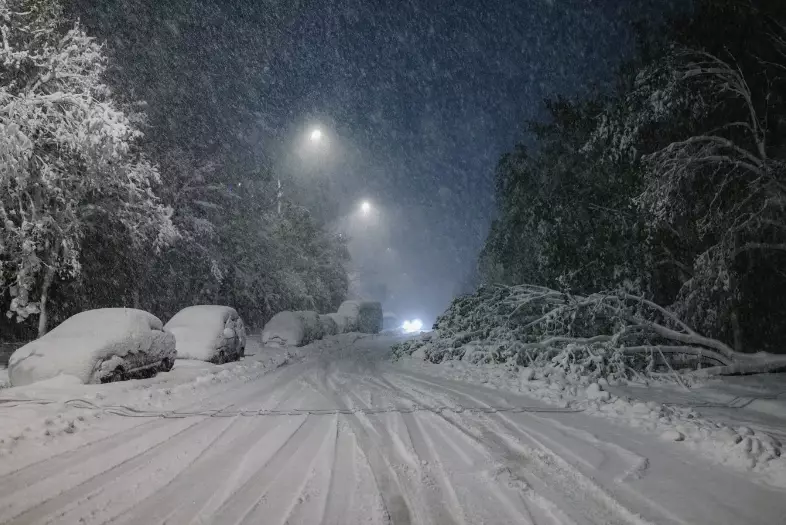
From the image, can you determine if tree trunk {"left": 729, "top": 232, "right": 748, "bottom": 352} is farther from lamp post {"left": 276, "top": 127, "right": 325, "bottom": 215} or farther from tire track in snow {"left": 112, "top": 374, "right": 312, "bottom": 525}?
Result: lamp post {"left": 276, "top": 127, "right": 325, "bottom": 215}

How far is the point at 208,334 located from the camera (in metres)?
11.7

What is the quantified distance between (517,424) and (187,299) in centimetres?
1746

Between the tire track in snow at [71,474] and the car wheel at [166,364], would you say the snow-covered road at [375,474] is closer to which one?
the tire track in snow at [71,474]

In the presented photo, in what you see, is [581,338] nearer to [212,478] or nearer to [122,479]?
[212,478]

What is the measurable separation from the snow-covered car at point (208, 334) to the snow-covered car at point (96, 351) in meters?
2.06

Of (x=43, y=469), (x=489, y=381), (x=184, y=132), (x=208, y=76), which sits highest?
(x=208, y=76)

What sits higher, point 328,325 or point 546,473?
point 328,325

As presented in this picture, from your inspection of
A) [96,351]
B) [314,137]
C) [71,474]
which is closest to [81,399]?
[96,351]

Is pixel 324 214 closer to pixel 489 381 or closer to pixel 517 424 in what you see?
pixel 489 381

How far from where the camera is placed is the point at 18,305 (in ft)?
34.1

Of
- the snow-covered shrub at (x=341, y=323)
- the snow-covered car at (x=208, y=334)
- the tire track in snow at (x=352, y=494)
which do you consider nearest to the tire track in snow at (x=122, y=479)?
the tire track in snow at (x=352, y=494)

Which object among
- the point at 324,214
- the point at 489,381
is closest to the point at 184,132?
the point at 489,381

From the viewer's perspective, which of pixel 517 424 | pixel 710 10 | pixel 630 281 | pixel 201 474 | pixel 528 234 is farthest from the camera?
pixel 528 234

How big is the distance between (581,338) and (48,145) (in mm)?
13391
